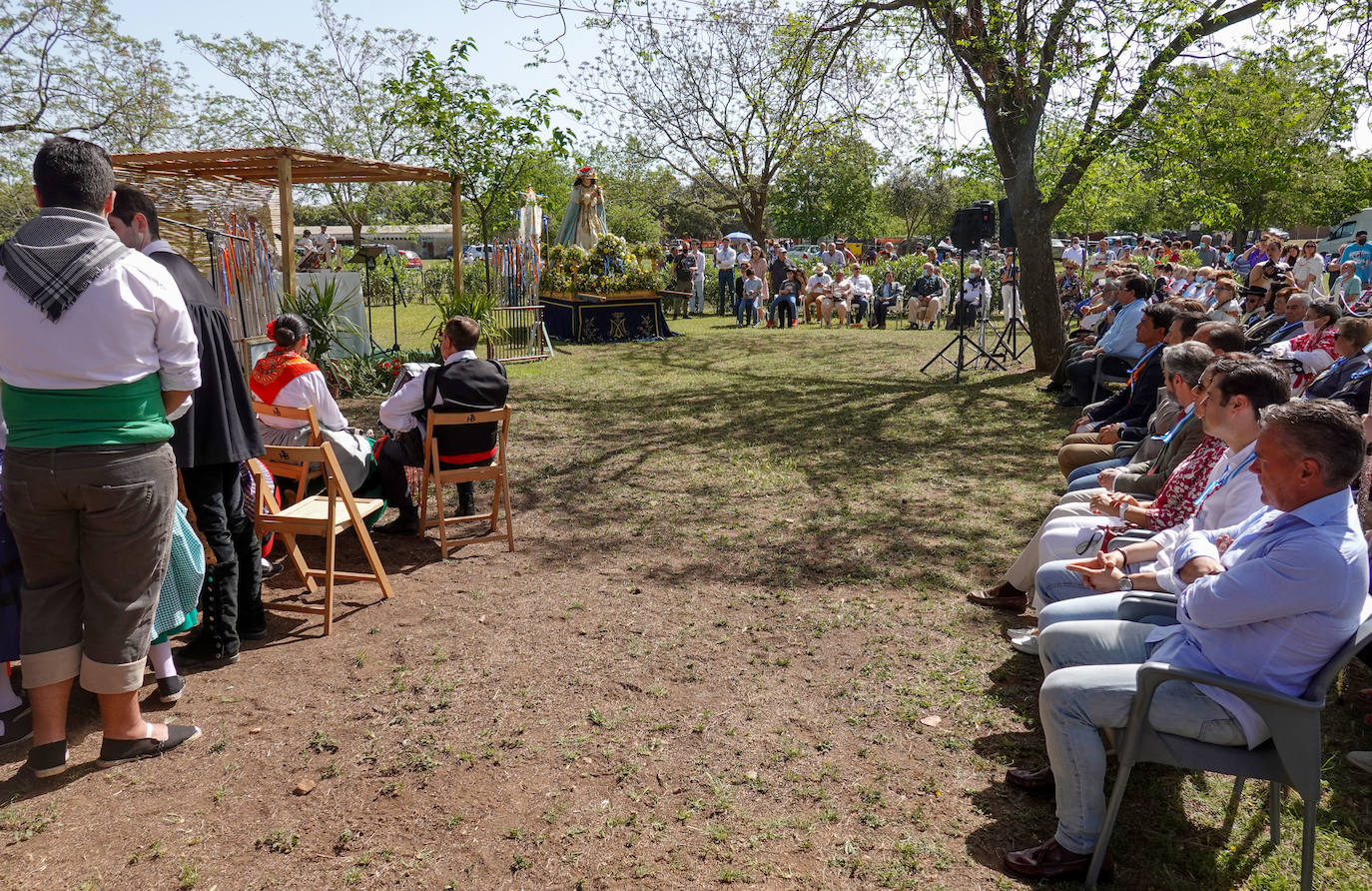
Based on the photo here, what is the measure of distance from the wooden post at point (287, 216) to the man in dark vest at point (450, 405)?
3639 millimetres

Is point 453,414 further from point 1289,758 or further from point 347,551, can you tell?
point 1289,758

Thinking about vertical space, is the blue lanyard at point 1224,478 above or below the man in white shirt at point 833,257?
below

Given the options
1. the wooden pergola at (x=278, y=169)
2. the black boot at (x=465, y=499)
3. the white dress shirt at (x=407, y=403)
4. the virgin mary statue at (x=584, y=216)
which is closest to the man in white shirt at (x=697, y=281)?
the virgin mary statue at (x=584, y=216)

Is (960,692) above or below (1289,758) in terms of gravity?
below

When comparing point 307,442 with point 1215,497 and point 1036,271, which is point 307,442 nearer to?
point 1215,497

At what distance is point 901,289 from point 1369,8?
13091 mm

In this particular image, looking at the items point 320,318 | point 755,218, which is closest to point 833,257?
point 755,218

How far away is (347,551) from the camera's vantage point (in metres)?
5.49

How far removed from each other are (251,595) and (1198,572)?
401 cm

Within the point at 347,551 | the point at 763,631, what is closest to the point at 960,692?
the point at 763,631

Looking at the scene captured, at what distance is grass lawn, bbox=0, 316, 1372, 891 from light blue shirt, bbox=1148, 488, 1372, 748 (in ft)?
2.34

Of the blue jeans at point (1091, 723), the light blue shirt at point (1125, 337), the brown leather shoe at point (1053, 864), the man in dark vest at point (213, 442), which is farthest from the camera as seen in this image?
the light blue shirt at point (1125, 337)

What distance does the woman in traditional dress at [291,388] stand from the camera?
498cm

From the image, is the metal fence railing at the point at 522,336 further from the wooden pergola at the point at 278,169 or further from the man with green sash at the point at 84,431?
the man with green sash at the point at 84,431
